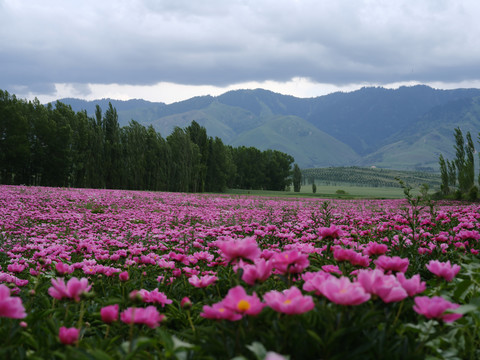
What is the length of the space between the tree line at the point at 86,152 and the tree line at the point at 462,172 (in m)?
30.3

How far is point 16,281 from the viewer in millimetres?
3348

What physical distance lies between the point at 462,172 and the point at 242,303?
33.3m

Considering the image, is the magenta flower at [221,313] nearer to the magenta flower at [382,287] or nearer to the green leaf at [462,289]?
the magenta flower at [382,287]

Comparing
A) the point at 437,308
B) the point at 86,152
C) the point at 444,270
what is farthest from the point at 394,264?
the point at 86,152

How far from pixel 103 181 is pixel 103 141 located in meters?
4.91

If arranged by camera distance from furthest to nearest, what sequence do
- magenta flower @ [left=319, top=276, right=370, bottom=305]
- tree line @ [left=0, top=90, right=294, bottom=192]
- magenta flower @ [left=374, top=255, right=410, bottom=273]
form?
tree line @ [left=0, top=90, right=294, bottom=192]
magenta flower @ [left=374, top=255, right=410, bottom=273]
magenta flower @ [left=319, top=276, right=370, bottom=305]

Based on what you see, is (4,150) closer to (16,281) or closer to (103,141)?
(103,141)

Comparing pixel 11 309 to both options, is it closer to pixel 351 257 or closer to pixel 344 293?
pixel 344 293

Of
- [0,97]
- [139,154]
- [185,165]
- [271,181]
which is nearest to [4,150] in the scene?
[0,97]

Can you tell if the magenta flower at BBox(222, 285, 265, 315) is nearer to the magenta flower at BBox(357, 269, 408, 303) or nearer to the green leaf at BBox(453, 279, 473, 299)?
the magenta flower at BBox(357, 269, 408, 303)

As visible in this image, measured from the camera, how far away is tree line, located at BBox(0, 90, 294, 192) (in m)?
35.7

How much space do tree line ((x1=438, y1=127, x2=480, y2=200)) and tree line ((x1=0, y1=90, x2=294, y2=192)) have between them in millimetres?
30283

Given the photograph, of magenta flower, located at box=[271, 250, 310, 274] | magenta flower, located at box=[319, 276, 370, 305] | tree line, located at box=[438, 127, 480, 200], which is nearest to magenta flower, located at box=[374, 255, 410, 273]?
Result: magenta flower, located at box=[271, 250, 310, 274]

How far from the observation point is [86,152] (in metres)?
40.2
